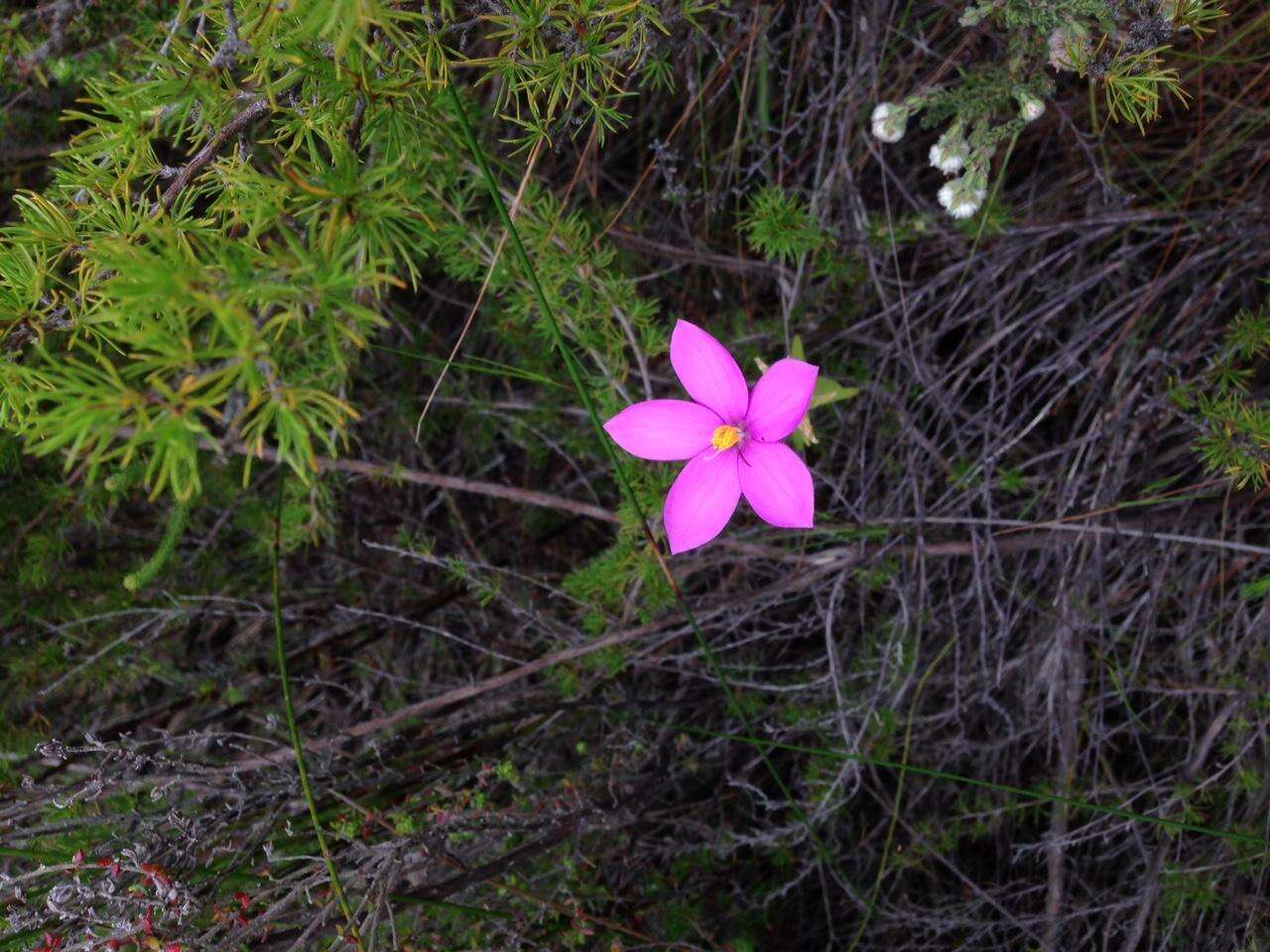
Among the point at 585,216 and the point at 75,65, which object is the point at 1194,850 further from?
the point at 75,65

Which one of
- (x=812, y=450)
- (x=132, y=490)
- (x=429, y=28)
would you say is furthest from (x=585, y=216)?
(x=132, y=490)

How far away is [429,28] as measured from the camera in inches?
47.8

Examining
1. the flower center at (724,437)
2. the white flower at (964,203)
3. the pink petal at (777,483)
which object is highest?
the white flower at (964,203)

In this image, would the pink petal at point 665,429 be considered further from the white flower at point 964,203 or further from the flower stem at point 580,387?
the white flower at point 964,203

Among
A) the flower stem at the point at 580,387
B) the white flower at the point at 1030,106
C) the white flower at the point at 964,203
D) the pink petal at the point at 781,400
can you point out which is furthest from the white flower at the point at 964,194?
the flower stem at the point at 580,387

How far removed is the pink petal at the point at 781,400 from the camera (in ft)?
4.72

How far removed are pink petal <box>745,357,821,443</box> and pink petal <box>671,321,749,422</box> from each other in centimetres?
3

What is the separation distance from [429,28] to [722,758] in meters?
1.92

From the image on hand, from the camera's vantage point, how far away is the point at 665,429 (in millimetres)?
1573

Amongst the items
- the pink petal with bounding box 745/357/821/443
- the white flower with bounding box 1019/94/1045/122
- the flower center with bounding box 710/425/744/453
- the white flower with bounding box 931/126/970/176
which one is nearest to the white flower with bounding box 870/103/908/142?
the white flower with bounding box 931/126/970/176

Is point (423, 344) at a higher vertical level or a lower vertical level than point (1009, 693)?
higher

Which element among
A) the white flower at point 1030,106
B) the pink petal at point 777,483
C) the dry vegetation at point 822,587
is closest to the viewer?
the pink petal at point 777,483

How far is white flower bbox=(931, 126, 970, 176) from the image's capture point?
1.72m

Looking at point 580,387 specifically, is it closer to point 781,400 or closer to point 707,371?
point 707,371
